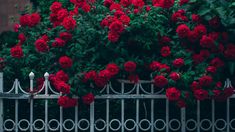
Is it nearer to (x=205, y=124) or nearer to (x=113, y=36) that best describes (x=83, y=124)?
(x=113, y=36)

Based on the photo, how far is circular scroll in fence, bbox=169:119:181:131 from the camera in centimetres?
607

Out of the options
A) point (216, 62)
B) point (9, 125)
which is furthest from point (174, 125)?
point (9, 125)

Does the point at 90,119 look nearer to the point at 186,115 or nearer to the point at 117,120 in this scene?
the point at 117,120

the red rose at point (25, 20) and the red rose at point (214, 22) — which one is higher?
the red rose at point (25, 20)

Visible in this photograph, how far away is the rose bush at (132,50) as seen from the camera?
594 centimetres

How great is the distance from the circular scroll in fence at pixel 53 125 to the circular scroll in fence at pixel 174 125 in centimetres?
98

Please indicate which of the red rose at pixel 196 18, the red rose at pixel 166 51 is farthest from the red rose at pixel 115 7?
the red rose at pixel 196 18

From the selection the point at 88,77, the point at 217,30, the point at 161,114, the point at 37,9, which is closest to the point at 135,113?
the point at 161,114

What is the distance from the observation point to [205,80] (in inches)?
230

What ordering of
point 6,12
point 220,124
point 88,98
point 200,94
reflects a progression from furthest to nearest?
point 6,12
point 220,124
point 88,98
point 200,94

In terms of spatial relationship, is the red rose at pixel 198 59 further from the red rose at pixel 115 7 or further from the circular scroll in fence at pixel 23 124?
the circular scroll in fence at pixel 23 124

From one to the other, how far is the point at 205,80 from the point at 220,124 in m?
0.60

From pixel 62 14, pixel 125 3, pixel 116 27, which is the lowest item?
pixel 116 27

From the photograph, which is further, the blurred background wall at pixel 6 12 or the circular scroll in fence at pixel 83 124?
the blurred background wall at pixel 6 12
